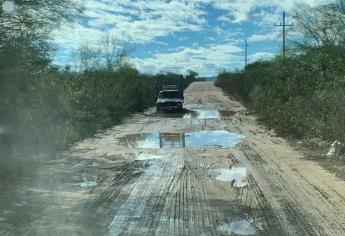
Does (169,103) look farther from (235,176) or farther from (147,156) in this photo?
(235,176)

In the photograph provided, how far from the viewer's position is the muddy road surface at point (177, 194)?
7.70m

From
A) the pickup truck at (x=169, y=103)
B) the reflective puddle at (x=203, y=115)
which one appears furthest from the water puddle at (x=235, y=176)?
the pickup truck at (x=169, y=103)

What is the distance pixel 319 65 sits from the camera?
2658cm

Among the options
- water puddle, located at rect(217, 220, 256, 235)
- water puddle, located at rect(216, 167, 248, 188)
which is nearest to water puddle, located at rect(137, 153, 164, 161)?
water puddle, located at rect(216, 167, 248, 188)

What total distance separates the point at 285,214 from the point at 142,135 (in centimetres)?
1412

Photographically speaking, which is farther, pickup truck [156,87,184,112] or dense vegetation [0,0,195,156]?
pickup truck [156,87,184,112]

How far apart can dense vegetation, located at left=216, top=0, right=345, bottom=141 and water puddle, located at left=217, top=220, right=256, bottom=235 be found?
929cm

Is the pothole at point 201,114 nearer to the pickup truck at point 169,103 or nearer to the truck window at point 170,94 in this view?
the pickup truck at point 169,103

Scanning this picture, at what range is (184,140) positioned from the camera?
2006 cm

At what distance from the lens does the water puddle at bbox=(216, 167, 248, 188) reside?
1127 cm

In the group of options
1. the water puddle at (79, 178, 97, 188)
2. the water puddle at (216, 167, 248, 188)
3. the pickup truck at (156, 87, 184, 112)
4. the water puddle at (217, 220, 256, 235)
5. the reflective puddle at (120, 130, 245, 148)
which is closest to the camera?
the water puddle at (217, 220, 256, 235)

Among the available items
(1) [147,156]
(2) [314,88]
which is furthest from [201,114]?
(1) [147,156]

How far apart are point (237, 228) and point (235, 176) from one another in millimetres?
4592

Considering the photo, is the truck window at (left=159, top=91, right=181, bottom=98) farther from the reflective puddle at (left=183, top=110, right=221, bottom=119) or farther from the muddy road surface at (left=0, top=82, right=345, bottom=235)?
the muddy road surface at (left=0, top=82, right=345, bottom=235)
